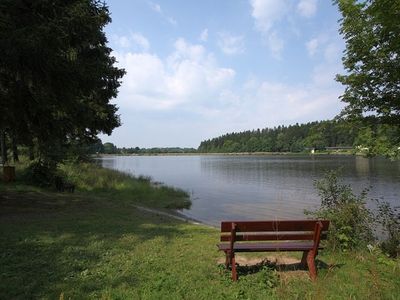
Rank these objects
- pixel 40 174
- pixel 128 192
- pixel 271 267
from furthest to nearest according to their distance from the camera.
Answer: pixel 128 192 < pixel 40 174 < pixel 271 267

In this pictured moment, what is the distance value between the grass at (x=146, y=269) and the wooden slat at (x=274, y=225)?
635 mm

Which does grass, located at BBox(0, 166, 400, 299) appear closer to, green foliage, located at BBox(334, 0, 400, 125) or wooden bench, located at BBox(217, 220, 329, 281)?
wooden bench, located at BBox(217, 220, 329, 281)

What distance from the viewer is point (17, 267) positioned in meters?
6.37

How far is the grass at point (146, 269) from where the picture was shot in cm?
529

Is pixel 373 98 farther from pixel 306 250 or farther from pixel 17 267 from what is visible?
pixel 17 267

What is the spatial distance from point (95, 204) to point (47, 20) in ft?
22.4

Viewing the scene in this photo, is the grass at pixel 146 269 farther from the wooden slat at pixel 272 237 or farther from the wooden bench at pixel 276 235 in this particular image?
the wooden slat at pixel 272 237

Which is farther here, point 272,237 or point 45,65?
point 45,65

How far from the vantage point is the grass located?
5285 mm

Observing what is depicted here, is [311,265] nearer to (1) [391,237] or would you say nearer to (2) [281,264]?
(2) [281,264]

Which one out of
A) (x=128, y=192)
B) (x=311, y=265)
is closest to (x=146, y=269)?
(x=311, y=265)

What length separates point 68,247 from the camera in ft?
25.6

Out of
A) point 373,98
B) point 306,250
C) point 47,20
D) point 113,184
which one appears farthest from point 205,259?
point 113,184

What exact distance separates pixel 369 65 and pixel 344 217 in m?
3.65
